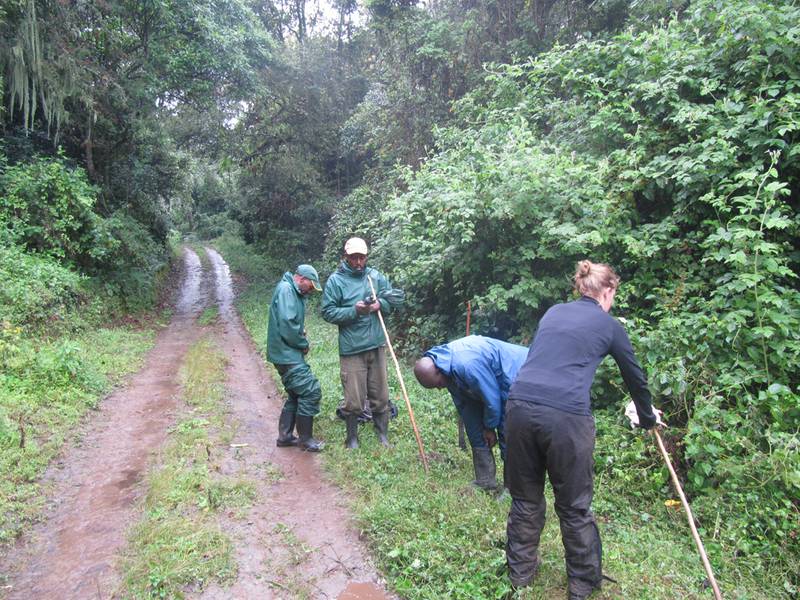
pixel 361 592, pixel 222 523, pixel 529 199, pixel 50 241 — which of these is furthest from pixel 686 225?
pixel 50 241

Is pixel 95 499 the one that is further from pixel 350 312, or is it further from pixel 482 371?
pixel 482 371

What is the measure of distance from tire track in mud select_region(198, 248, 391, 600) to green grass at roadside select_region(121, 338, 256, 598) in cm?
13

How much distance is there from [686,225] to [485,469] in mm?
3879

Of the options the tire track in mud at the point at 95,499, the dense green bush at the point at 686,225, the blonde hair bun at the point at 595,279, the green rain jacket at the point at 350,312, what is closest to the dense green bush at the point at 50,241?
the tire track in mud at the point at 95,499

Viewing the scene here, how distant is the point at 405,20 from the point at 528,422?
42.5ft

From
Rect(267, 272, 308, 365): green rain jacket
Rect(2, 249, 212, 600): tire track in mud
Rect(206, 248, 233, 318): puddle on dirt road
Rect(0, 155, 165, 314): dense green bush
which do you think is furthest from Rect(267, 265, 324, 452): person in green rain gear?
Rect(206, 248, 233, 318): puddle on dirt road

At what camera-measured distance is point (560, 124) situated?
8.20m

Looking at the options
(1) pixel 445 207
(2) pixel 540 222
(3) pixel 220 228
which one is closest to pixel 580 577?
(2) pixel 540 222

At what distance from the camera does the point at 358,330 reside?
5.63 m

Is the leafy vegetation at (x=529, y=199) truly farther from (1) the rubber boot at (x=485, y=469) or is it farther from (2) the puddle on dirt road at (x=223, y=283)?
(2) the puddle on dirt road at (x=223, y=283)

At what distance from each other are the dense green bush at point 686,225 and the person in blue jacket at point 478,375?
5.18ft

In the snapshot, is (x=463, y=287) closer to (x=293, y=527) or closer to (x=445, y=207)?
(x=445, y=207)

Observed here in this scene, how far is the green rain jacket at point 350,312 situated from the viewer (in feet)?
18.3

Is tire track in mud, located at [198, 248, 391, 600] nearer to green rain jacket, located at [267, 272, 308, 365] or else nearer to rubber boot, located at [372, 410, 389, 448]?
rubber boot, located at [372, 410, 389, 448]
